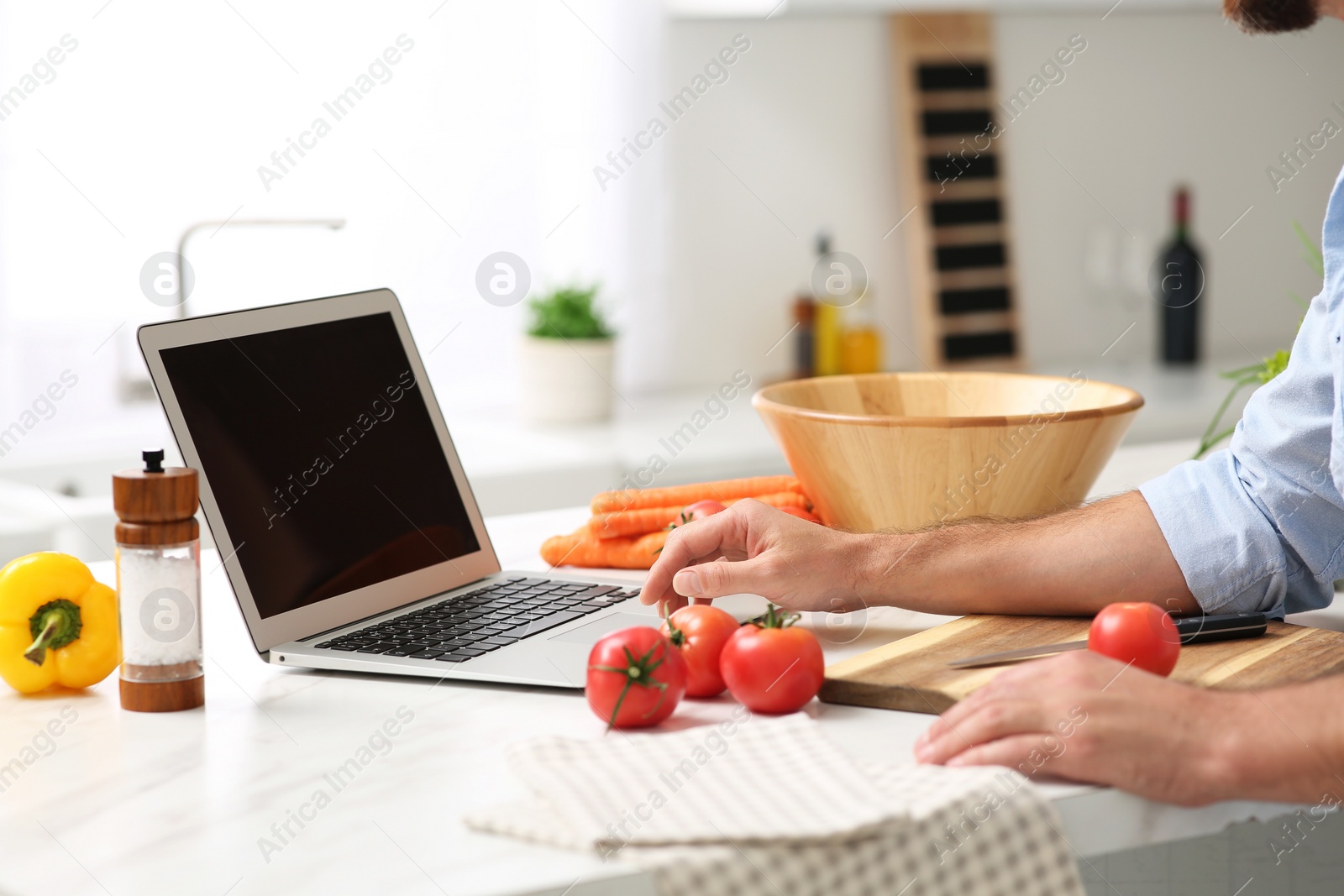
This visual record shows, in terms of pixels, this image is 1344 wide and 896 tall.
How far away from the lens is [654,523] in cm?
130

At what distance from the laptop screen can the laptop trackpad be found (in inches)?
6.9

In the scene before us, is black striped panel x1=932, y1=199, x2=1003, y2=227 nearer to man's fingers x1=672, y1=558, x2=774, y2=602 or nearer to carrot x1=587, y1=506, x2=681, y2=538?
carrot x1=587, y1=506, x2=681, y2=538

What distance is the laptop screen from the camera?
1044mm

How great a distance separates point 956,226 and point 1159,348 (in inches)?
26.9

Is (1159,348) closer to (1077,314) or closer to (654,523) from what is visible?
(1077,314)

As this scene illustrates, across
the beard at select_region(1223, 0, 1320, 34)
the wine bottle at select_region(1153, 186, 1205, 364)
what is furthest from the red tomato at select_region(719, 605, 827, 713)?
the wine bottle at select_region(1153, 186, 1205, 364)

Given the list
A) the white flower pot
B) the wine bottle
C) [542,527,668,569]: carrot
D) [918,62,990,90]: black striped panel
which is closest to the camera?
[542,527,668,569]: carrot

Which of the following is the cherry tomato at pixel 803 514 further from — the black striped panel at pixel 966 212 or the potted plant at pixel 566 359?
the black striped panel at pixel 966 212

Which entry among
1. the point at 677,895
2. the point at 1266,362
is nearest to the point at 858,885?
the point at 677,895

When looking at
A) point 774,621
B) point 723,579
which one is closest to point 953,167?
point 723,579

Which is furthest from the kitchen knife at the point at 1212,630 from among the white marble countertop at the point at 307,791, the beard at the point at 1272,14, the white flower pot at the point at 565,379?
the white flower pot at the point at 565,379

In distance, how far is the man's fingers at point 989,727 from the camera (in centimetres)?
80

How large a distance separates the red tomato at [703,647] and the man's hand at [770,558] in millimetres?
122

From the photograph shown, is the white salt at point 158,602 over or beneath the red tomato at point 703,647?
over
